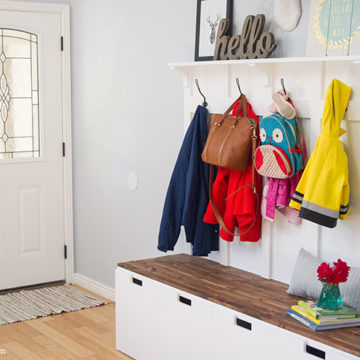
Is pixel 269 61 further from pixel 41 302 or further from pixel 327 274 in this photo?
pixel 41 302

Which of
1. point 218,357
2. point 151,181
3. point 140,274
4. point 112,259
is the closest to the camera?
point 218,357

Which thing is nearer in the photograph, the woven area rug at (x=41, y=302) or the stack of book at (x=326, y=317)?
the stack of book at (x=326, y=317)

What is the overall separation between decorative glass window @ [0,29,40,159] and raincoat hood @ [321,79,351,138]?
2.42 meters

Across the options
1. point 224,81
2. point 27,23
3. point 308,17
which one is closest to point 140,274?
point 224,81

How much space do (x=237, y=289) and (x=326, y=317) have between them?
22.9 inches

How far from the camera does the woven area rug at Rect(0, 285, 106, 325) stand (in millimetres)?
3943

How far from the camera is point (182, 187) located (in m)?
3.34

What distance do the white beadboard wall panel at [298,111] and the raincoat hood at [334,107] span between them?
4 centimetres

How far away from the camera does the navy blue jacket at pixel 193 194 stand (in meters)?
3.27

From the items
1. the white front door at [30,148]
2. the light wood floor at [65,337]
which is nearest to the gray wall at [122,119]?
the white front door at [30,148]

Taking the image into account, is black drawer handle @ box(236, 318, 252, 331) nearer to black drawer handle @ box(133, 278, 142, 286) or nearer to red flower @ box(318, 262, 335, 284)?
red flower @ box(318, 262, 335, 284)

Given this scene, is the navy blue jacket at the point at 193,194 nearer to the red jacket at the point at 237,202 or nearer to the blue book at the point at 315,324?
the red jacket at the point at 237,202

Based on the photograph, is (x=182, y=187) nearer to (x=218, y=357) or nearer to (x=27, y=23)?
(x=218, y=357)

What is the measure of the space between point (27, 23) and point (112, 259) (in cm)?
165
